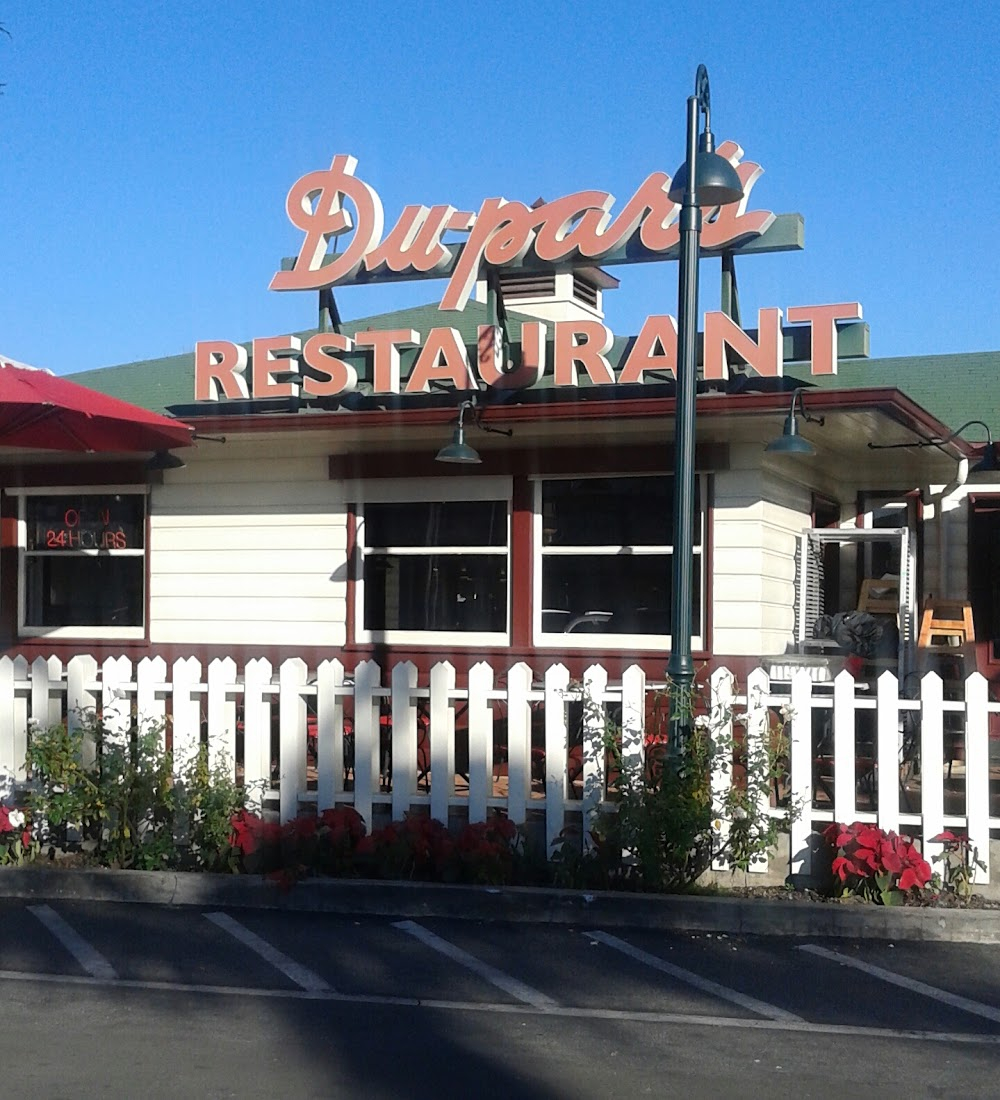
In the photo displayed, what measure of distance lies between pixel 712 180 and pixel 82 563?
7.60 m

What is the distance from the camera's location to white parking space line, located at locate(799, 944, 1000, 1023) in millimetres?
6207

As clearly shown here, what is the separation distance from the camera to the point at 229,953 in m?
7.16

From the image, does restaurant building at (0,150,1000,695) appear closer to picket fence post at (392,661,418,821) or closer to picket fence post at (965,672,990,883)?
picket fence post at (392,661,418,821)

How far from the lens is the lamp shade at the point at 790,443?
9.53m

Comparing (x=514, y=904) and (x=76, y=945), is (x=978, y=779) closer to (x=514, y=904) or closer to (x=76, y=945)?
(x=514, y=904)

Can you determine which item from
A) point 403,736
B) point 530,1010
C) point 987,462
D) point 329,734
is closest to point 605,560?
point 403,736

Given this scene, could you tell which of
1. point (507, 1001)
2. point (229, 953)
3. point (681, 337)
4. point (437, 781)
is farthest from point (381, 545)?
point (507, 1001)

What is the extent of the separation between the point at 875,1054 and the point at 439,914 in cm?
303

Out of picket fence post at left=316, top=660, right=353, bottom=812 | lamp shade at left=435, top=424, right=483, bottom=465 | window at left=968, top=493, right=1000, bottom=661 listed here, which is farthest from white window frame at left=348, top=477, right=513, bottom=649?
window at left=968, top=493, right=1000, bottom=661

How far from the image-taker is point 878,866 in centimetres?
768

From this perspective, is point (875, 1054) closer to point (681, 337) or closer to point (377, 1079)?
point (377, 1079)

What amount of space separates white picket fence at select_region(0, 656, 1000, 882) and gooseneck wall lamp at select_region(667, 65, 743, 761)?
0.27 m

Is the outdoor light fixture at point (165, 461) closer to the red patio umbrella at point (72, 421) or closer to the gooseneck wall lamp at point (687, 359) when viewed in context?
the red patio umbrella at point (72, 421)

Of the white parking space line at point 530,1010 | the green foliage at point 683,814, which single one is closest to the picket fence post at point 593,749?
the green foliage at point 683,814
